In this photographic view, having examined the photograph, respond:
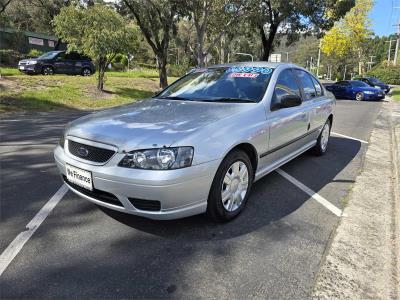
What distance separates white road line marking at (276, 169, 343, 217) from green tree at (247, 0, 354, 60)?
1814 centimetres

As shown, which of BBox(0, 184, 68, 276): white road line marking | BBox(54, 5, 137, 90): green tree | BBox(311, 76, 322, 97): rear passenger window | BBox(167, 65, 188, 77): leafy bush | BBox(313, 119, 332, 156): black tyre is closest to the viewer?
BBox(0, 184, 68, 276): white road line marking

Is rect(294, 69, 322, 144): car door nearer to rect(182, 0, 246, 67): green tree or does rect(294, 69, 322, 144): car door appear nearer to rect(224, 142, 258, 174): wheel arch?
rect(224, 142, 258, 174): wheel arch

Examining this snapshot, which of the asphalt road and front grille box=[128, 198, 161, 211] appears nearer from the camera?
the asphalt road

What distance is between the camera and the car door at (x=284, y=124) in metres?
4.19

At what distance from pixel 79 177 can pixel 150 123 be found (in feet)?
2.68

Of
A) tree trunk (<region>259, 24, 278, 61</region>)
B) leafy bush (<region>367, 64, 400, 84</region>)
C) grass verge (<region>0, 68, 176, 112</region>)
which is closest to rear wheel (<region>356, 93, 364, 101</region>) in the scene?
tree trunk (<region>259, 24, 278, 61</region>)

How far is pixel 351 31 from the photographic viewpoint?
156 feet

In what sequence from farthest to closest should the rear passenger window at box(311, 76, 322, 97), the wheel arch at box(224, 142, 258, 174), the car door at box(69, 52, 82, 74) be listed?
the car door at box(69, 52, 82, 74) < the rear passenger window at box(311, 76, 322, 97) < the wheel arch at box(224, 142, 258, 174)

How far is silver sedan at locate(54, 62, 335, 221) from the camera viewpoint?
299cm

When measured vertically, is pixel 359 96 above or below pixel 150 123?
below

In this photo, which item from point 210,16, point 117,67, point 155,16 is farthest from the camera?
point 117,67

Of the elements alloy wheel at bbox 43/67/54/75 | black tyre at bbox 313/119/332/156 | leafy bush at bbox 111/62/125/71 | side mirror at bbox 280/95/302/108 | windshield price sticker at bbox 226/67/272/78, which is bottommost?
black tyre at bbox 313/119/332/156

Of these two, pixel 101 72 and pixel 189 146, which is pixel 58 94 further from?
pixel 189 146

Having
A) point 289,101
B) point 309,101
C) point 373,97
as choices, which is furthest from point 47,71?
point 373,97
